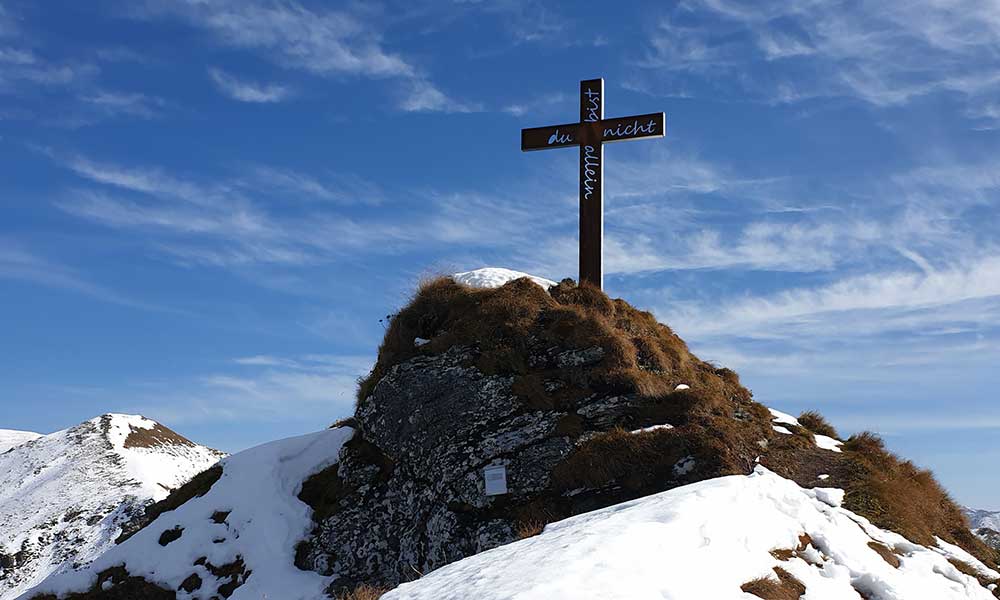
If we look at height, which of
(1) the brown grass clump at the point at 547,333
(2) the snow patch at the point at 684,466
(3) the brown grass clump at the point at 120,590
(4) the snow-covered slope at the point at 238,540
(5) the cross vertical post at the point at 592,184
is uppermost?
(5) the cross vertical post at the point at 592,184

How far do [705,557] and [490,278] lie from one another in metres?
13.3

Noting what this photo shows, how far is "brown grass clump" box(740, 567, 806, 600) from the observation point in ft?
27.3

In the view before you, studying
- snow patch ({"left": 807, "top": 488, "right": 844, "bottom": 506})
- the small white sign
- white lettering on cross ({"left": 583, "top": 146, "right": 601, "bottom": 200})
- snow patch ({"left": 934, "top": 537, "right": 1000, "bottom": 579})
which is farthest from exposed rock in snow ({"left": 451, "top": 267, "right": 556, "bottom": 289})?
snow patch ({"left": 934, "top": 537, "right": 1000, "bottom": 579})

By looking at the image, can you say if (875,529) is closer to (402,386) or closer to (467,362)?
(467,362)

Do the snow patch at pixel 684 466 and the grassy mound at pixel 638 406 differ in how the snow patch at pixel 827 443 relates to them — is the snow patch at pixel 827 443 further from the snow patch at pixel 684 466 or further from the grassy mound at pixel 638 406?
the snow patch at pixel 684 466

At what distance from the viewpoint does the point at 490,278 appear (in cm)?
2111

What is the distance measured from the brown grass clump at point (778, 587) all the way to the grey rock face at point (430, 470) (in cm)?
615

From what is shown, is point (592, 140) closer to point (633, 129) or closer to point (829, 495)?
point (633, 129)

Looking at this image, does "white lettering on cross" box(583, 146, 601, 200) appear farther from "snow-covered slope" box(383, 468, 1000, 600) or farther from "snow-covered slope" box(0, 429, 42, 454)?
"snow-covered slope" box(0, 429, 42, 454)

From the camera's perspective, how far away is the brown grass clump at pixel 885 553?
1139 centimetres

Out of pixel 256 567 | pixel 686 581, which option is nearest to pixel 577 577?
pixel 686 581

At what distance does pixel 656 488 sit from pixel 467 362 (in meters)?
5.42

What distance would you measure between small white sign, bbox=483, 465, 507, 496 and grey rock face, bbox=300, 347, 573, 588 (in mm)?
137

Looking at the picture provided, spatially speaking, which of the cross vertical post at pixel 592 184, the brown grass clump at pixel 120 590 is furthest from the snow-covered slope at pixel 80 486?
the cross vertical post at pixel 592 184
